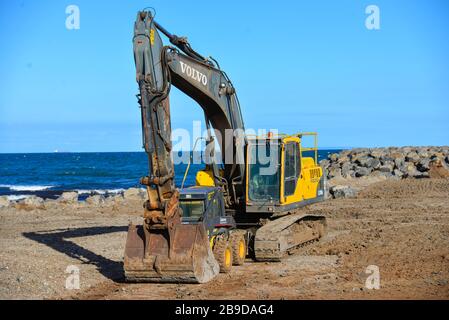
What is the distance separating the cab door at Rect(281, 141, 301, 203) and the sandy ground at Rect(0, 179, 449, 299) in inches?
52.0

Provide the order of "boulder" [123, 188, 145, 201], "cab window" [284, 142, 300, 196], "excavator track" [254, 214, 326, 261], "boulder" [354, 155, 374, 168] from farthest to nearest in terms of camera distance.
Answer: "boulder" [354, 155, 374, 168], "boulder" [123, 188, 145, 201], "cab window" [284, 142, 300, 196], "excavator track" [254, 214, 326, 261]

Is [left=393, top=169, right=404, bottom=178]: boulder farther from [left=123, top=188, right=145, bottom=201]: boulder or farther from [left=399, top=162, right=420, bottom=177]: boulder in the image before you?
[left=123, top=188, right=145, bottom=201]: boulder

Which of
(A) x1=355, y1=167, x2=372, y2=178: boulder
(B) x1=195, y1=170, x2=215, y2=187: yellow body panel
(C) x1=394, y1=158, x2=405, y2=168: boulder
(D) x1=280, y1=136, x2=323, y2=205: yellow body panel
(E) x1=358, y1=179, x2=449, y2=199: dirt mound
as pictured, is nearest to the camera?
(D) x1=280, y1=136, x2=323, y2=205: yellow body panel

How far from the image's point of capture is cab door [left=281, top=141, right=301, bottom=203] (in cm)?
1435

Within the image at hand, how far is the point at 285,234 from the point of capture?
14.1 m

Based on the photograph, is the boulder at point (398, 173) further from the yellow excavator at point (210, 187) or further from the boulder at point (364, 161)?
the yellow excavator at point (210, 187)

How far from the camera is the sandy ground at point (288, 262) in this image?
1086 centimetres

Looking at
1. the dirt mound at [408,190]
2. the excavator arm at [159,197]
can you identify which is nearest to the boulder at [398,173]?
the dirt mound at [408,190]

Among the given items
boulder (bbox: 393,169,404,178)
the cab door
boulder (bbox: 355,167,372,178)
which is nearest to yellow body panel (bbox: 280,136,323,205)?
the cab door

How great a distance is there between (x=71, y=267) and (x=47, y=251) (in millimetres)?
2179

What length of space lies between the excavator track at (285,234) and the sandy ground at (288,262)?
24cm

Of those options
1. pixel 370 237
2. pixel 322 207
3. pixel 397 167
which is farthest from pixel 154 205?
pixel 397 167

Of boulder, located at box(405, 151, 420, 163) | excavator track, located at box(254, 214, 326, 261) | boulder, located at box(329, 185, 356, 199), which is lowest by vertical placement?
excavator track, located at box(254, 214, 326, 261)

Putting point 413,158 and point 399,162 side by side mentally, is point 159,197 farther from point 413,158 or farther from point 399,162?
point 413,158
